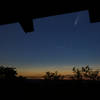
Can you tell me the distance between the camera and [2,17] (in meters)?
1.22

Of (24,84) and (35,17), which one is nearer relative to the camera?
(35,17)

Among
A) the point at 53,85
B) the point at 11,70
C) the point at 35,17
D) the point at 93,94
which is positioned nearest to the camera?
the point at 35,17

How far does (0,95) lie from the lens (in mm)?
1923

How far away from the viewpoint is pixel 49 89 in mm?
1943

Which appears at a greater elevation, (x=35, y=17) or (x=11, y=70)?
(x=35, y=17)

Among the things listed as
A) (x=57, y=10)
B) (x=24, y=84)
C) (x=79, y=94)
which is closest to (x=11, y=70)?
(x=24, y=84)

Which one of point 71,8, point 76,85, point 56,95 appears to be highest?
point 71,8

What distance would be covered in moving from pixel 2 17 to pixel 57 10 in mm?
→ 673

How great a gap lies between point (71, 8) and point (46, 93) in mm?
1540

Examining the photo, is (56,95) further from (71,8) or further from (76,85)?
(71,8)

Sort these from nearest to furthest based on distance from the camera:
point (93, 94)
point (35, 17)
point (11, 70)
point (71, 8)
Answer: point (71, 8)
point (35, 17)
point (93, 94)
point (11, 70)

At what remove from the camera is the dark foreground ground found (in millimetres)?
1813

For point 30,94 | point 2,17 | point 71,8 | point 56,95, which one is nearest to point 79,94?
point 56,95

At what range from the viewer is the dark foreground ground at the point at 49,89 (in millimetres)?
1813
